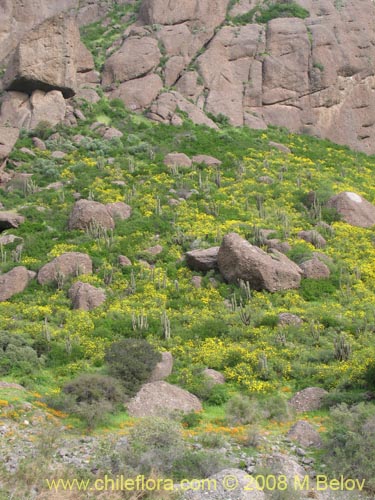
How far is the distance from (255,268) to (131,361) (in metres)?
7.19

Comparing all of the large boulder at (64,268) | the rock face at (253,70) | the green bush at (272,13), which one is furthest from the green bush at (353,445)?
the green bush at (272,13)

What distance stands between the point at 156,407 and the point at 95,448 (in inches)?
114

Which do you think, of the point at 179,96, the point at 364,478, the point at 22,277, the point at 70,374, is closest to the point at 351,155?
the point at 179,96

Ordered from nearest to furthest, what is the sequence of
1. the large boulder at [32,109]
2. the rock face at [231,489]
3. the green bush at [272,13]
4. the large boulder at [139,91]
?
1. the rock face at [231,489]
2. the large boulder at [32,109]
3. the large boulder at [139,91]
4. the green bush at [272,13]

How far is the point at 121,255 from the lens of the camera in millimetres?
24297

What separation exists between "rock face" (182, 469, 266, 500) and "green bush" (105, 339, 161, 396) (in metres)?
4.74

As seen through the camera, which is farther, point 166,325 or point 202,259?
point 202,259

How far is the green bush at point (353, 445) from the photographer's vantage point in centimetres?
1144

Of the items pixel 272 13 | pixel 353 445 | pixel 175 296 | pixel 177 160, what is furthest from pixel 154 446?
pixel 272 13

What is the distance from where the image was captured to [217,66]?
43.1m

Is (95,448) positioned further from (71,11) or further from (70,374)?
(71,11)

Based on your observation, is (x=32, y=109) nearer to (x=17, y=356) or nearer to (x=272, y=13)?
(x=272, y=13)

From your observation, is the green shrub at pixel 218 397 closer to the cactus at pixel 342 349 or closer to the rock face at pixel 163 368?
the rock face at pixel 163 368

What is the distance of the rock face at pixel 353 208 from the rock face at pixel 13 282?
47.0 feet
